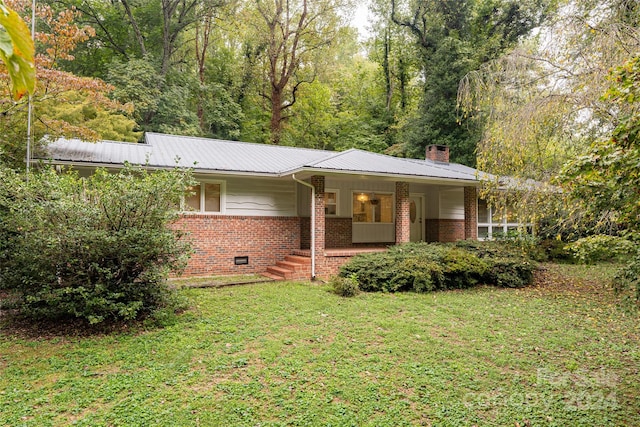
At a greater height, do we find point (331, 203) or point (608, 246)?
point (331, 203)

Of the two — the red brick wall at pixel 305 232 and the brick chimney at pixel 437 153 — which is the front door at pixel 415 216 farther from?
the red brick wall at pixel 305 232

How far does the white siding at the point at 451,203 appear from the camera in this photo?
1488cm

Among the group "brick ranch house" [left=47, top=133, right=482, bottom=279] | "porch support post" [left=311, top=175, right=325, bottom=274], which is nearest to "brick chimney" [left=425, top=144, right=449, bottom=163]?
"brick ranch house" [left=47, top=133, right=482, bottom=279]

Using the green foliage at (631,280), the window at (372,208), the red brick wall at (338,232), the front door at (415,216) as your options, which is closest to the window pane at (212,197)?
the red brick wall at (338,232)

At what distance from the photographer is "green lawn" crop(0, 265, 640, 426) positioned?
11.2 feet

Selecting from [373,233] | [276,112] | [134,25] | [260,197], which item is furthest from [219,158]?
[134,25]

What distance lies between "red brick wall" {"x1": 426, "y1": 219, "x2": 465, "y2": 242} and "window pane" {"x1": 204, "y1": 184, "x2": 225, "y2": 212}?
349 inches

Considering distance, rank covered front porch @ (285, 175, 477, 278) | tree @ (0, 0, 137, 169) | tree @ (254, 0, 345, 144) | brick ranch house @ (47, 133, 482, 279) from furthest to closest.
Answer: tree @ (254, 0, 345, 144)
covered front porch @ (285, 175, 477, 278)
brick ranch house @ (47, 133, 482, 279)
tree @ (0, 0, 137, 169)

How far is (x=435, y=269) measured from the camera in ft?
29.1

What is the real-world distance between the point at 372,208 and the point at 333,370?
969 cm

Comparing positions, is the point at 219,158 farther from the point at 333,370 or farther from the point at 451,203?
the point at 451,203

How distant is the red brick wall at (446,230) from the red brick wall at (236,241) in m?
6.40

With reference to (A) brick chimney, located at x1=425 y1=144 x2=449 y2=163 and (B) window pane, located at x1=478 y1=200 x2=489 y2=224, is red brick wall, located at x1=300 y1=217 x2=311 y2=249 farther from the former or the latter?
(A) brick chimney, located at x1=425 y1=144 x2=449 y2=163

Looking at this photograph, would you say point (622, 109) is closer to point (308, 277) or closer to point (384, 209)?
point (308, 277)
